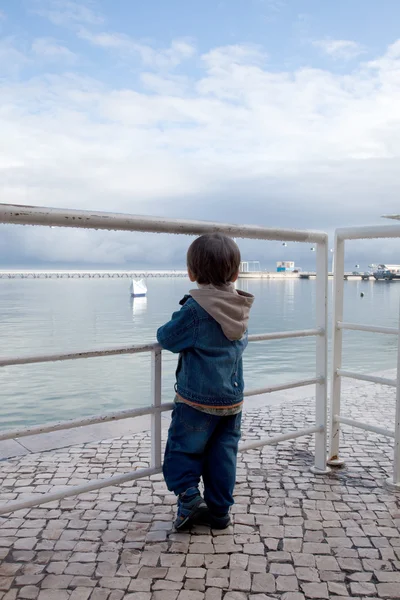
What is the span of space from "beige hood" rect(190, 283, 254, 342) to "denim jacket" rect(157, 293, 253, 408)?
0.04 m

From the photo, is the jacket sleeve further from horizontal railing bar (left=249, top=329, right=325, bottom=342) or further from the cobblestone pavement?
the cobblestone pavement

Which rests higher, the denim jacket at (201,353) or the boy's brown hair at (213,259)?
the boy's brown hair at (213,259)

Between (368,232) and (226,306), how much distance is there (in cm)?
134

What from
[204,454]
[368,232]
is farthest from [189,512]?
[368,232]

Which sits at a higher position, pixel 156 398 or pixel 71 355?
pixel 71 355

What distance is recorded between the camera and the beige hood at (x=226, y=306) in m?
2.53

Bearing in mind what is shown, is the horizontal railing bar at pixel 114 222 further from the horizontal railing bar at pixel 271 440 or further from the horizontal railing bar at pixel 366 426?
the horizontal railing bar at pixel 366 426

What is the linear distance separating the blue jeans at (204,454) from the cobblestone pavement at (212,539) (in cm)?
21

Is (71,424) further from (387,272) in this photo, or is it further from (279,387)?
(387,272)

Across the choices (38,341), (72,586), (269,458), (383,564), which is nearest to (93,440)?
(269,458)

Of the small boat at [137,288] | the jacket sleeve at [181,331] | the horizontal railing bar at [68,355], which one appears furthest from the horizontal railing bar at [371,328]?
Result: the small boat at [137,288]

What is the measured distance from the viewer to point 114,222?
2504mm

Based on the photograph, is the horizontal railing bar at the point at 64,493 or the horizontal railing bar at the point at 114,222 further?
the horizontal railing bar at the point at 64,493

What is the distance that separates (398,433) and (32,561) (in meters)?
2.15
